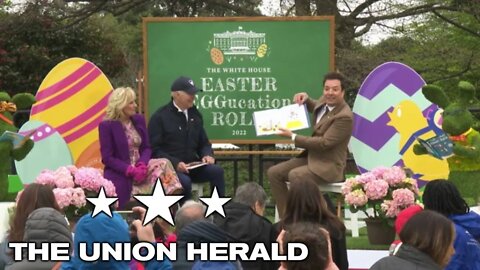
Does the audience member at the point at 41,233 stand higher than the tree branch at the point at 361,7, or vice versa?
the tree branch at the point at 361,7

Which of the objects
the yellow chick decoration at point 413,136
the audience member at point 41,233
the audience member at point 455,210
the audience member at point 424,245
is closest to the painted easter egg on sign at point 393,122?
the yellow chick decoration at point 413,136

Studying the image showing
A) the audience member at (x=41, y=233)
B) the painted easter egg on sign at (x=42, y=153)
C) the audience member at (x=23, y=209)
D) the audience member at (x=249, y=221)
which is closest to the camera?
the audience member at (x=41, y=233)

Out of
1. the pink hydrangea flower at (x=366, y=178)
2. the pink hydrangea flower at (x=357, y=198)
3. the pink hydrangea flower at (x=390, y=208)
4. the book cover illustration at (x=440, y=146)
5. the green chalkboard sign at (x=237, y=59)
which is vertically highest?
the green chalkboard sign at (x=237, y=59)

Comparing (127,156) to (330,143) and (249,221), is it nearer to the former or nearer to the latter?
(330,143)

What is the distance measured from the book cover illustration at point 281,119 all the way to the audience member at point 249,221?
2927mm

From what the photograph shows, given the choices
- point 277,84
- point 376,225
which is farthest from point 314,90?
point 376,225

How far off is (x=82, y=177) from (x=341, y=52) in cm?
709

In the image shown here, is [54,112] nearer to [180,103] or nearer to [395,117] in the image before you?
[180,103]

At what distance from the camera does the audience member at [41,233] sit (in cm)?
430

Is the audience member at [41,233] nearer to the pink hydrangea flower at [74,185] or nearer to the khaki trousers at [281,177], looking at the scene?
the pink hydrangea flower at [74,185]

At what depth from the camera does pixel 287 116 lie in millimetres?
8547

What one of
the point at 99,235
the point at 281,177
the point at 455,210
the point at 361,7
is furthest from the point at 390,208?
the point at 361,7

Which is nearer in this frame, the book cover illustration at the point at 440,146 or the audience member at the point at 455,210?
the audience member at the point at 455,210

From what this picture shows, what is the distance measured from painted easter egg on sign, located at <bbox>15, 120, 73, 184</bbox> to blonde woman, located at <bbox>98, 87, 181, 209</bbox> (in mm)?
1335
